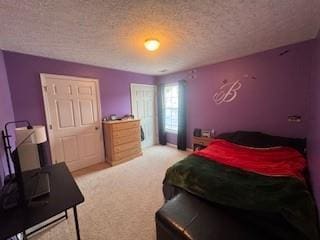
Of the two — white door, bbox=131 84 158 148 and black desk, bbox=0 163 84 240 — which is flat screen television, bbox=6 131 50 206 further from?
white door, bbox=131 84 158 148

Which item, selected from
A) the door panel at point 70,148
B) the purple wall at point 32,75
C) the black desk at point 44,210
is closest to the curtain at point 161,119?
the purple wall at point 32,75

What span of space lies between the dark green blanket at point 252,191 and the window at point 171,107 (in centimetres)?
279

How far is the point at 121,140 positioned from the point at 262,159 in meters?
2.84

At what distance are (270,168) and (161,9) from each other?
227cm

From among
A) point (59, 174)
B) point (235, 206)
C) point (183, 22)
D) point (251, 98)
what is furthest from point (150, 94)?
point (235, 206)

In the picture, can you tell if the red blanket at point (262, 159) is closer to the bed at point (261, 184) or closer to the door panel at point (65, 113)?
the bed at point (261, 184)

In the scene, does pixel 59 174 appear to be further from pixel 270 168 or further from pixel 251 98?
pixel 251 98

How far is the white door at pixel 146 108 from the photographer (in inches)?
172

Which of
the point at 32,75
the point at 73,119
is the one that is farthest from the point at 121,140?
the point at 32,75

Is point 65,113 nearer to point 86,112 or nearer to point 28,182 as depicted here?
point 86,112

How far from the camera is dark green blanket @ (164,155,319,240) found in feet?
3.86

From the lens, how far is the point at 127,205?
2.12m

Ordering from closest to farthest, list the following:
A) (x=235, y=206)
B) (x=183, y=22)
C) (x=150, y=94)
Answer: (x=235, y=206), (x=183, y=22), (x=150, y=94)

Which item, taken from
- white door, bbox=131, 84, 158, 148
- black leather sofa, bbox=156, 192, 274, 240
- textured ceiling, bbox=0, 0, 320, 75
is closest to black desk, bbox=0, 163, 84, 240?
black leather sofa, bbox=156, 192, 274, 240
